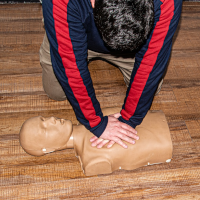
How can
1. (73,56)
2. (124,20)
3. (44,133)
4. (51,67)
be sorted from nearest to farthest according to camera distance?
(124,20)
(73,56)
(44,133)
(51,67)

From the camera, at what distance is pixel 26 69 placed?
197 cm

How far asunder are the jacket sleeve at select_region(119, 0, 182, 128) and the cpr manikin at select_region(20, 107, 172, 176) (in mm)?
123

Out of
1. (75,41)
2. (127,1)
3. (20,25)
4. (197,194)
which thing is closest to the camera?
(127,1)

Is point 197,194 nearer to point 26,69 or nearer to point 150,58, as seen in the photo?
point 150,58

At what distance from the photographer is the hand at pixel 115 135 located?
136 cm

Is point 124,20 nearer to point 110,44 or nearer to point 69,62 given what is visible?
point 110,44

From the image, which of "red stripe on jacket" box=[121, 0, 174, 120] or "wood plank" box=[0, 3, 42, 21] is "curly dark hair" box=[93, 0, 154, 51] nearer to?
"red stripe on jacket" box=[121, 0, 174, 120]

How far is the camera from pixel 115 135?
136 cm

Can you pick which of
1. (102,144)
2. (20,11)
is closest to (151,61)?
(102,144)

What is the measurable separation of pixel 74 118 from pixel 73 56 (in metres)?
0.67

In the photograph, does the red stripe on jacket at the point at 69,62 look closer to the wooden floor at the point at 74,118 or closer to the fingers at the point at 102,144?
the fingers at the point at 102,144

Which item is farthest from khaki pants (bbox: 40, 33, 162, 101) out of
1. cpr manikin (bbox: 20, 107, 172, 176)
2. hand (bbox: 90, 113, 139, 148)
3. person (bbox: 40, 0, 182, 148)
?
hand (bbox: 90, 113, 139, 148)

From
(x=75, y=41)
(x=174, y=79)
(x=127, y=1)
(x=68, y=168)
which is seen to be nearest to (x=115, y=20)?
(x=127, y=1)

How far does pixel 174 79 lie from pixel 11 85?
4.31 ft
